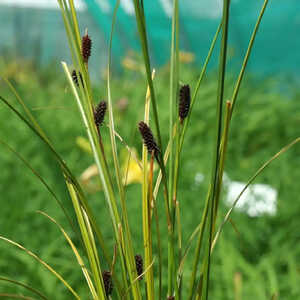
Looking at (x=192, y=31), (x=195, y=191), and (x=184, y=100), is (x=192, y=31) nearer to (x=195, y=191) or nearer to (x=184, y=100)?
(x=195, y=191)

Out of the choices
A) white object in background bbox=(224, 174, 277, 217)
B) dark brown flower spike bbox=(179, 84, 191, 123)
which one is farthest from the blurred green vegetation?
dark brown flower spike bbox=(179, 84, 191, 123)

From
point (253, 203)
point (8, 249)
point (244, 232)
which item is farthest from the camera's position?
point (253, 203)

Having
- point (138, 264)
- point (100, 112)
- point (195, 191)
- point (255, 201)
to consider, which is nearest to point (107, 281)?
point (138, 264)

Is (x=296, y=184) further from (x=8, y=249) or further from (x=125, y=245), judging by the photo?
(x=125, y=245)

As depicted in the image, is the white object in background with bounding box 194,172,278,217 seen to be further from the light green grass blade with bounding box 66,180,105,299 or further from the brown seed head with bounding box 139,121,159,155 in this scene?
the brown seed head with bounding box 139,121,159,155

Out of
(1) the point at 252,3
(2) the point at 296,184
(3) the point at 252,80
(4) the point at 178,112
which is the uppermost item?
(1) the point at 252,3

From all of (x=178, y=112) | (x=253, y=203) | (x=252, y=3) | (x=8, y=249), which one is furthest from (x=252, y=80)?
(x=178, y=112)
